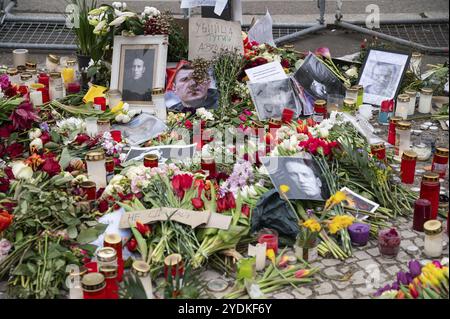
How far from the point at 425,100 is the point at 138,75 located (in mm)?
2326

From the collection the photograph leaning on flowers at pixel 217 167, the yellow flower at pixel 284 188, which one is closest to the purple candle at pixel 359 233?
the photograph leaning on flowers at pixel 217 167

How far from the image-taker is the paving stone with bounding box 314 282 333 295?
12.1 feet

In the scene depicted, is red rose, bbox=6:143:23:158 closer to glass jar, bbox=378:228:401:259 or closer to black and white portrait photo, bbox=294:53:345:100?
black and white portrait photo, bbox=294:53:345:100

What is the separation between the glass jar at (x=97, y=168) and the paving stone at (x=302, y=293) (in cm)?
149

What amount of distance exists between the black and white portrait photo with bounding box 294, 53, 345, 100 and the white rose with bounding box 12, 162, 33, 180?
100.0 inches

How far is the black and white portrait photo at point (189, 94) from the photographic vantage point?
19.0 feet

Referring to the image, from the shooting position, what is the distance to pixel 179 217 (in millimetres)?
4012

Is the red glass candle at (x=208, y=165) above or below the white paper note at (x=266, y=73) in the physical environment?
below

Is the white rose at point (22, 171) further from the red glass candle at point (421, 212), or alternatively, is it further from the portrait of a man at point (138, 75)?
the red glass candle at point (421, 212)

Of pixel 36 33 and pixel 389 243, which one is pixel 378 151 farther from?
pixel 36 33

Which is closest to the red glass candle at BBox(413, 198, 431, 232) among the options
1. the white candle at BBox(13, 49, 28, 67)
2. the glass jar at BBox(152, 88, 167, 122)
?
the glass jar at BBox(152, 88, 167, 122)

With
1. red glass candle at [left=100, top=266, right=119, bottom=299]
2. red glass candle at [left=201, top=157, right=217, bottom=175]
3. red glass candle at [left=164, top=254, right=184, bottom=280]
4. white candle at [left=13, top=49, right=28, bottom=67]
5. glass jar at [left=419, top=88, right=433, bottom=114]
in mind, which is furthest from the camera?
white candle at [left=13, top=49, right=28, bottom=67]
